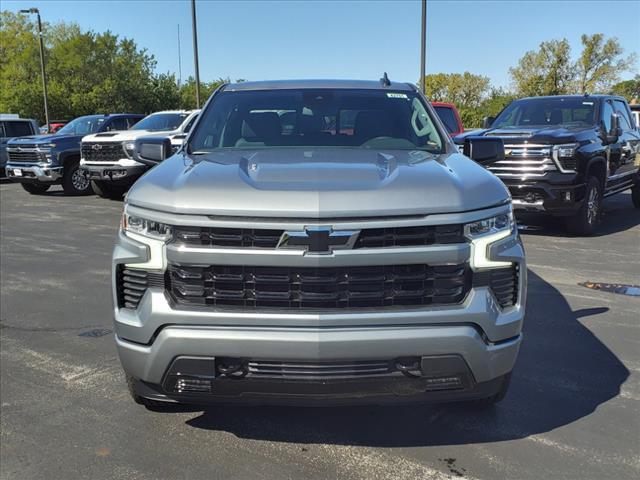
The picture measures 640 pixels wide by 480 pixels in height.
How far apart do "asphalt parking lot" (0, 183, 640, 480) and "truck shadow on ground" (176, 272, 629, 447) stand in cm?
1

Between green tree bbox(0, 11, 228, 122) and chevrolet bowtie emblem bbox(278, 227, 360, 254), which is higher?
green tree bbox(0, 11, 228, 122)

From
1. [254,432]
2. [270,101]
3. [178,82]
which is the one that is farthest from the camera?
[178,82]

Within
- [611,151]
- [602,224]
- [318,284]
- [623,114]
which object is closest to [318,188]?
[318,284]

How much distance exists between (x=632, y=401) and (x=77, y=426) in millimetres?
3176

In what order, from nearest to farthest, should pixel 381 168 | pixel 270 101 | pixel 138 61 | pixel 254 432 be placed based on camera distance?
pixel 381 168
pixel 254 432
pixel 270 101
pixel 138 61

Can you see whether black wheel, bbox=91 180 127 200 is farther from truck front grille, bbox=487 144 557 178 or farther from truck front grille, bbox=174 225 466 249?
truck front grille, bbox=174 225 466 249

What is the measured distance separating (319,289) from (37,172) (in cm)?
1399

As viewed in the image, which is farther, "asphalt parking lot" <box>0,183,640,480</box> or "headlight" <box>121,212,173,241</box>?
"asphalt parking lot" <box>0,183,640,480</box>

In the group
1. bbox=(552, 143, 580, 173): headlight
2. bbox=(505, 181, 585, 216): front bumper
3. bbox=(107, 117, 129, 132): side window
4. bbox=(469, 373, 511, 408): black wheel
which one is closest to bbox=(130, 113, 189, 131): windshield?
bbox=(107, 117, 129, 132): side window

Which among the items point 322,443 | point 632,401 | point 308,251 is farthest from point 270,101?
point 632,401

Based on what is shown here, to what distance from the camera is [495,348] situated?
2.70 meters

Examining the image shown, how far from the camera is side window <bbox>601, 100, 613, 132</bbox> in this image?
9.69 meters

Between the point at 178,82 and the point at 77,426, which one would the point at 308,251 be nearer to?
the point at 77,426

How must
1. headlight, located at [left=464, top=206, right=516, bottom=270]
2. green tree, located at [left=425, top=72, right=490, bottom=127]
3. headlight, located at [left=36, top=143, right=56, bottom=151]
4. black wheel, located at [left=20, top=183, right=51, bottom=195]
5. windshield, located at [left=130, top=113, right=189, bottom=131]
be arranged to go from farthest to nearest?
green tree, located at [left=425, top=72, right=490, bottom=127] → black wheel, located at [left=20, top=183, right=51, bottom=195] → headlight, located at [left=36, top=143, right=56, bottom=151] → windshield, located at [left=130, top=113, right=189, bottom=131] → headlight, located at [left=464, top=206, right=516, bottom=270]
